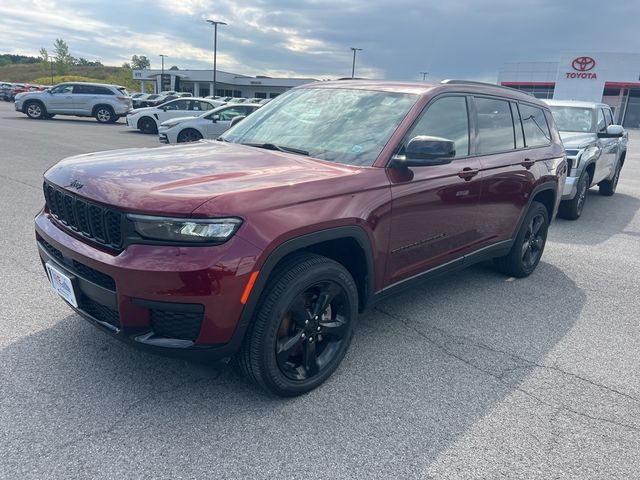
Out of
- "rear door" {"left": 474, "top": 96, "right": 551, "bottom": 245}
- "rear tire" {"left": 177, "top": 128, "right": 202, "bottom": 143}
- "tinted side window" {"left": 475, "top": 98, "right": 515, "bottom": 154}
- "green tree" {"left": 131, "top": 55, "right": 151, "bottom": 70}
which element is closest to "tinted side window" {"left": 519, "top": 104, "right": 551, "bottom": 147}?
"rear door" {"left": 474, "top": 96, "right": 551, "bottom": 245}

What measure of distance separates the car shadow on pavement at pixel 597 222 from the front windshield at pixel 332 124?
14.4 ft

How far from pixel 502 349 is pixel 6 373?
3243 millimetres

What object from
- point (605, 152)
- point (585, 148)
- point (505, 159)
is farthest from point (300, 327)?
point (605, 152)

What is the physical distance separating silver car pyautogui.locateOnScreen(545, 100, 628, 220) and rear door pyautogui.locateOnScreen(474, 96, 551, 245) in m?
3.01

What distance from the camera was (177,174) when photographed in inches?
107

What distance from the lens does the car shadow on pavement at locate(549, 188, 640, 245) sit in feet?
23.0

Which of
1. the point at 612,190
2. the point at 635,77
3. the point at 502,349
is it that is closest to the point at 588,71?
the point at 635,77

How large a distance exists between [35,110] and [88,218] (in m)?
25.6

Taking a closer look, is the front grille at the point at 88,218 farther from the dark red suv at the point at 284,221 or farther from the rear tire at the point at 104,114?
the rear tire at the point at 104,114

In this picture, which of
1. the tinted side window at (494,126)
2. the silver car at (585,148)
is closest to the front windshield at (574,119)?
the silver car at (585,148)

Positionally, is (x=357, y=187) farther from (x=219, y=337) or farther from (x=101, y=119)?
(x=101, y=119)

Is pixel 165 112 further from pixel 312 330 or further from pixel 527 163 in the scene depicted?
pixel 312 330

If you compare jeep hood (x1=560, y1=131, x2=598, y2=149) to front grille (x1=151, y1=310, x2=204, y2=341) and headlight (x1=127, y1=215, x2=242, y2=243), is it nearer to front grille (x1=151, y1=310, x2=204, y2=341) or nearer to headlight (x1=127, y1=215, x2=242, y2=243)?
headlight (x1=127, y1=215, x2=242, y2=243)

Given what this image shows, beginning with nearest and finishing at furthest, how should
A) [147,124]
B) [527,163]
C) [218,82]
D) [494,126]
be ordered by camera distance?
[494,126] < [527,163] < [147,124] < [218,82]
